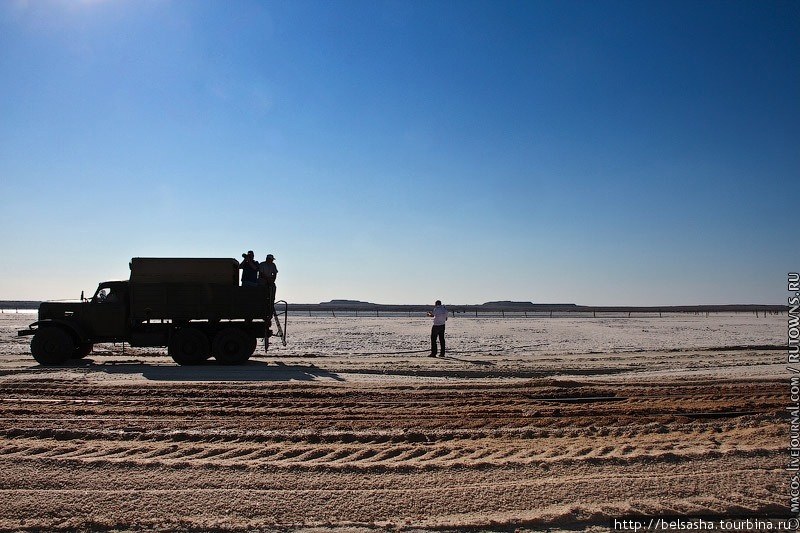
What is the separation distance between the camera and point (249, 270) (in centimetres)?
1639

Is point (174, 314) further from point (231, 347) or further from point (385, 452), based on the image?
point (385, 452)

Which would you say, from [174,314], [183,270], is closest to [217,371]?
[174,314]

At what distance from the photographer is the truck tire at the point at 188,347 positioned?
52.0 feet

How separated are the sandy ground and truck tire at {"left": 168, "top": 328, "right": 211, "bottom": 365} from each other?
3805 millimetres

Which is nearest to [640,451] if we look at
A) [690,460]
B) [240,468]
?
[690,460]

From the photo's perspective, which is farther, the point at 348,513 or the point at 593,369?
the point at 593,369

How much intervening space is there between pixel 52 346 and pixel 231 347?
485 centimetres

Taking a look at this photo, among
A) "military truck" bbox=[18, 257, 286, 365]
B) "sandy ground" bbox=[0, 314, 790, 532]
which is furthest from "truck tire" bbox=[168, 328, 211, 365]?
"sandy ground" bbox=[0, 314, 790, 532]

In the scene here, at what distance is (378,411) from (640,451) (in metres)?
3.66

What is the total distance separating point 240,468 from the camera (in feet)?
17.9

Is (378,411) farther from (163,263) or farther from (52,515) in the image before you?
(163,263)

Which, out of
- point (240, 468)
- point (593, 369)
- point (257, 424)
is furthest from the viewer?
point (593, 369)

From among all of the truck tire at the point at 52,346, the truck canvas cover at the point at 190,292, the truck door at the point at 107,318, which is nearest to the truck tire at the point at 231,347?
the truck canvas cover at the point at 190,292

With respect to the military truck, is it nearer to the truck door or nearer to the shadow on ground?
the truck door
